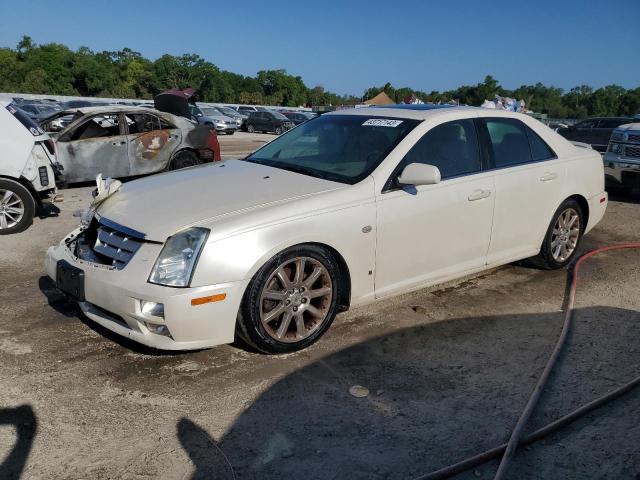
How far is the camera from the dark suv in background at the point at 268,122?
31750 millimetres

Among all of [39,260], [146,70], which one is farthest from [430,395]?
[146,70]

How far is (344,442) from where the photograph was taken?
2682 mm


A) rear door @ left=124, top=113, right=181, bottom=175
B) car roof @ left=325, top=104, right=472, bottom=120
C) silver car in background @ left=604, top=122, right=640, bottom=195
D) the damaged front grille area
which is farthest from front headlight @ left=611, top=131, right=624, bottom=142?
the damaged front grille area

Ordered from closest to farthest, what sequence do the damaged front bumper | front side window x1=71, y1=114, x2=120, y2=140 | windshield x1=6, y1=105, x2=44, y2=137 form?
the damaged front bumper
windshield x1=6, y1=105, x2=44, y2=137
front side window x1=71, y1=114, x2=120, y2=140

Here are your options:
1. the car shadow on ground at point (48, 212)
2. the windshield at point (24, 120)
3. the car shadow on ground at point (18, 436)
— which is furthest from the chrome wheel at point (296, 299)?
the car shadow on ground at point (48, 212)

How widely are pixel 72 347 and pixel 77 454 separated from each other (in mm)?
1220

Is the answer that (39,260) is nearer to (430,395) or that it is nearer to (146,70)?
(430,395)

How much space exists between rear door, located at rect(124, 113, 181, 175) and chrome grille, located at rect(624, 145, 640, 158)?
7.74 metres

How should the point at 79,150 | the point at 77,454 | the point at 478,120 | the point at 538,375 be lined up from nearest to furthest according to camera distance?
the point at 77,454 < the point at 538,375 < the point at 478,120 < the point at 79,150

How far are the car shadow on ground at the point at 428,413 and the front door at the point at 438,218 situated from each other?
482 millimetres

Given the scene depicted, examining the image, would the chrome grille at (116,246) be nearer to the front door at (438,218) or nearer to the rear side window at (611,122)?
the front door at (438,218)

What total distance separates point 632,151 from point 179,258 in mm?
8700

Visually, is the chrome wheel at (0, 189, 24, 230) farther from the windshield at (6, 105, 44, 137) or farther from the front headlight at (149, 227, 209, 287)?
the front headlight at (149, 227, 209, 287)

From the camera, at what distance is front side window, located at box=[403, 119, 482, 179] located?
4.13 metres
